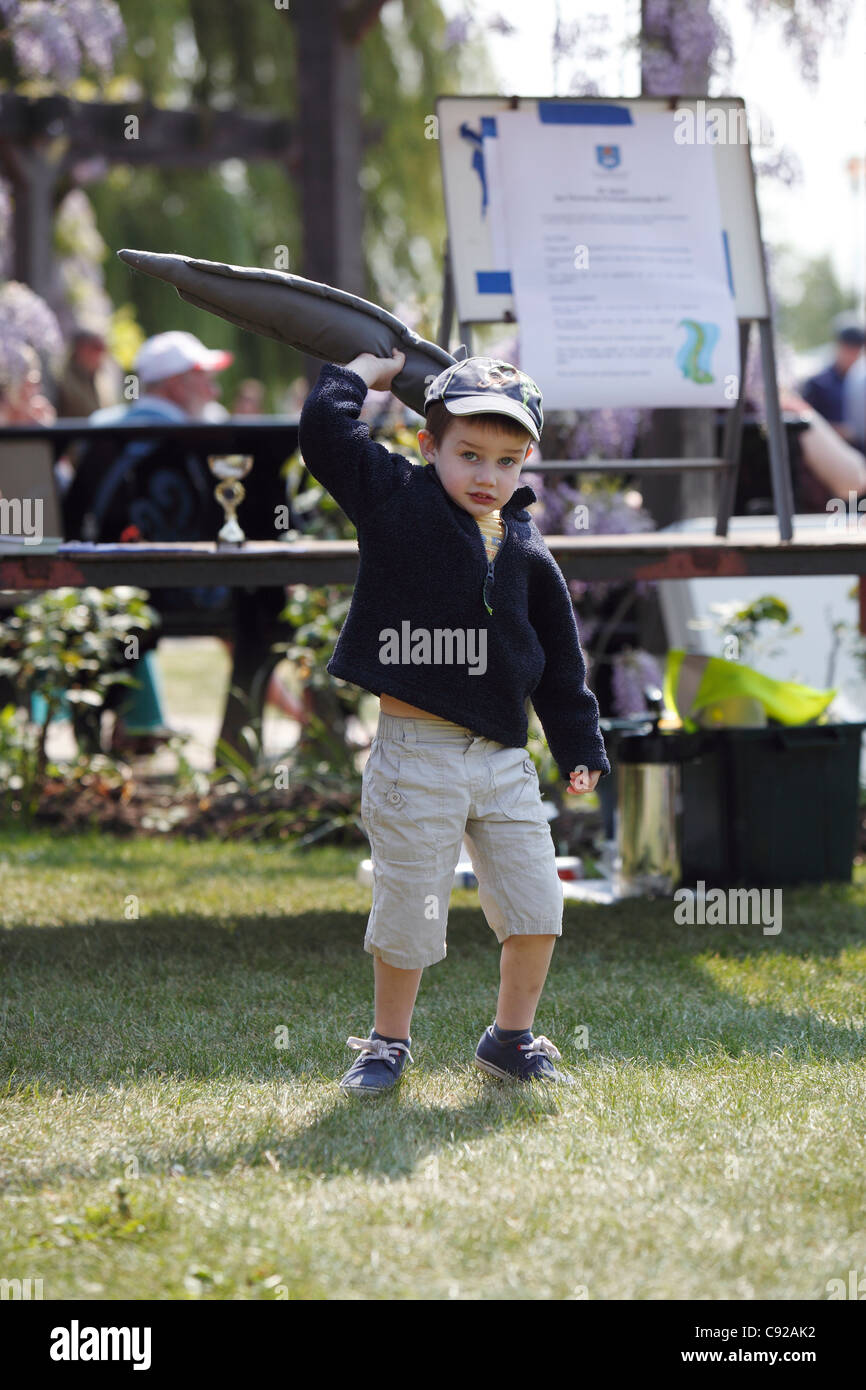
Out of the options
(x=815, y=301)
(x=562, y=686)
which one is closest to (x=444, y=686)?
(x=562, y=686)

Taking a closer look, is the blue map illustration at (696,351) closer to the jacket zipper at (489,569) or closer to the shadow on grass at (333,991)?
the shadow on grass at (333,991)

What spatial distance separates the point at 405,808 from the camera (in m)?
3.19

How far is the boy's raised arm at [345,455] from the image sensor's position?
3.25 meters

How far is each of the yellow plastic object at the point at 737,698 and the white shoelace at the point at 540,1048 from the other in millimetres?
1879

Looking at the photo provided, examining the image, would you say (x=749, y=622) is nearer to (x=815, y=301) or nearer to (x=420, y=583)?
(x=420, y=583)

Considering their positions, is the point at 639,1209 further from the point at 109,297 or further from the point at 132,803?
the point at 109,297

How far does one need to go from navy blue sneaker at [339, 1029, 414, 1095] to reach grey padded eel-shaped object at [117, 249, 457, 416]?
1.30 meters

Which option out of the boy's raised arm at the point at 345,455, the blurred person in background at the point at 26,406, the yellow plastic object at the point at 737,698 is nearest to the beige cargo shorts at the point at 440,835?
the boy's raised arm at the point at 345,455

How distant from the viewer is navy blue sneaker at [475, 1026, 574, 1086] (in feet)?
10.5

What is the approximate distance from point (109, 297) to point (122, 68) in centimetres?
477

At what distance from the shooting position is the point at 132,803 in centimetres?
667

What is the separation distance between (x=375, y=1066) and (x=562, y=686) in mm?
859

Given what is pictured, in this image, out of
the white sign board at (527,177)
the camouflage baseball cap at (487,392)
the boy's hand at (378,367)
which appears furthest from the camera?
the white sign board at (527,177)
